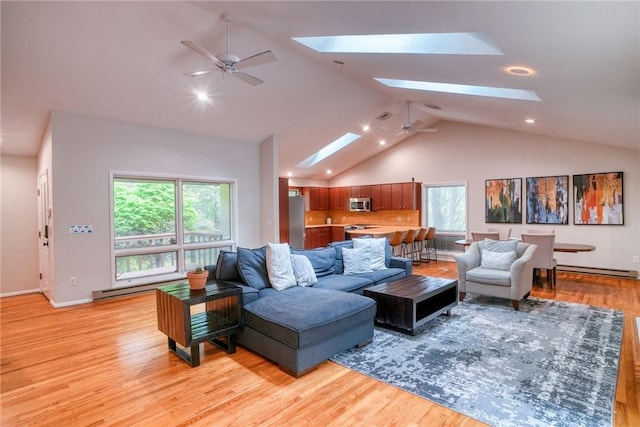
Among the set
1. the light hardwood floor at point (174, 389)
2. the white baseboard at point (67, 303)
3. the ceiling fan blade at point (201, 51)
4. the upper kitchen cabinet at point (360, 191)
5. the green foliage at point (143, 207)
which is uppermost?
the ceiling fan blade at point (201, 51)

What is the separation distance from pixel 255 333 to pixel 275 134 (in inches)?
183

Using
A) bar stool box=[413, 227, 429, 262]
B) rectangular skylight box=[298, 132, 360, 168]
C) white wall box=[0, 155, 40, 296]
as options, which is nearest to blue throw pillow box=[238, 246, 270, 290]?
white wall box=[0, 155, 40, 296]

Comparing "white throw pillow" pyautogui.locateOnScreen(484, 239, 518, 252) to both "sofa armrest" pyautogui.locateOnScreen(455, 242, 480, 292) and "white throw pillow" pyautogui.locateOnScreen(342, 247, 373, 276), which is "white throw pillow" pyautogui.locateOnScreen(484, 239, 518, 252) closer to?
"sofa armrest" pyautogui.locateOnScreen(455, 242, 480, 292)

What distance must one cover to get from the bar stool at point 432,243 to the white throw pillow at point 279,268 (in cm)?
543

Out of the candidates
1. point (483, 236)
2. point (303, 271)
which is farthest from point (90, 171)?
point (483, 236)

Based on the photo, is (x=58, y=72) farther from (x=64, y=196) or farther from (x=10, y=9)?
(x=64, y=196)

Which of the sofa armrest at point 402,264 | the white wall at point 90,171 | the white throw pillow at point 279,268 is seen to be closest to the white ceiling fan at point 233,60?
the white throw pillow at point 279,268

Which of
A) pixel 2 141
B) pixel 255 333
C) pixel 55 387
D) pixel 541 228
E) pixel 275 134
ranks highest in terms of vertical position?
pixel 275 134

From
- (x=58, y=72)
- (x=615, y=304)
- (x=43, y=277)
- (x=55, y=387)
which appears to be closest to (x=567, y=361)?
(x=615, y=304)

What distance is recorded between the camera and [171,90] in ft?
15.8

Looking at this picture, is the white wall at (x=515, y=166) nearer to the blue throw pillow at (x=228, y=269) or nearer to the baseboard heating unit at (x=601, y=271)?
the baseboard heating unit at (x=601, y=271)

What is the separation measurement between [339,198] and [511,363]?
7904 millimetres

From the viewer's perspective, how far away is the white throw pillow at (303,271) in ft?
12.8

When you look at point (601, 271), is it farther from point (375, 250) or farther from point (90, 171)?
point (90, 171)
